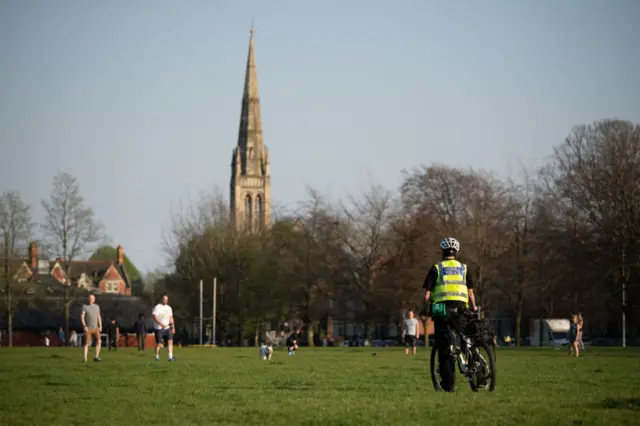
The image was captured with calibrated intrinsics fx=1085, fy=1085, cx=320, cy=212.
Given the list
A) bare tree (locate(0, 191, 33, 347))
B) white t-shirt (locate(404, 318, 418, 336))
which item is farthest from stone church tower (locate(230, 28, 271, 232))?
white t-shirt (locate(404, 318, 418, 336))

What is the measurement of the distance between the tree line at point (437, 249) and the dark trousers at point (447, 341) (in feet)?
154

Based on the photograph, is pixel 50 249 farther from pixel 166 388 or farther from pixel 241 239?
pixel 166 388

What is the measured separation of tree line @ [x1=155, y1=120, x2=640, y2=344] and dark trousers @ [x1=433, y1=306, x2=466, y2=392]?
154ft

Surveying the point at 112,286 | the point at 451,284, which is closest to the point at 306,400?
the point at 451,284

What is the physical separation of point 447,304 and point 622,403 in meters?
2.85

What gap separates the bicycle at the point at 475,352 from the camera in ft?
49.3

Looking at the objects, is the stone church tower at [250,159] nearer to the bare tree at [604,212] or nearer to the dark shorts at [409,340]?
the bare tree at [604,212]

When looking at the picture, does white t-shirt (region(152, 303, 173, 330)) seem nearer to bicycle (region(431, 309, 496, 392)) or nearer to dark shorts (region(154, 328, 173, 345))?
dark shorts (region(154, 328, 173, 345))

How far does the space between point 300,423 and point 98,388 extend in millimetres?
7200

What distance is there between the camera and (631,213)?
62.0 m

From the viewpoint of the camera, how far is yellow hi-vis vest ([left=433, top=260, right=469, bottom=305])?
15289 mm

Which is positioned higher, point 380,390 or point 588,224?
point 588,224

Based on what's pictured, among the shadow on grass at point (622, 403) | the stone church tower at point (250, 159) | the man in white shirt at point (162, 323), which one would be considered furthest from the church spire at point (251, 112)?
the shadow on grass at point (622, 403)

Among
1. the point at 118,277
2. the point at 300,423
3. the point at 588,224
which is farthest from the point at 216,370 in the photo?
the point at 118,277
